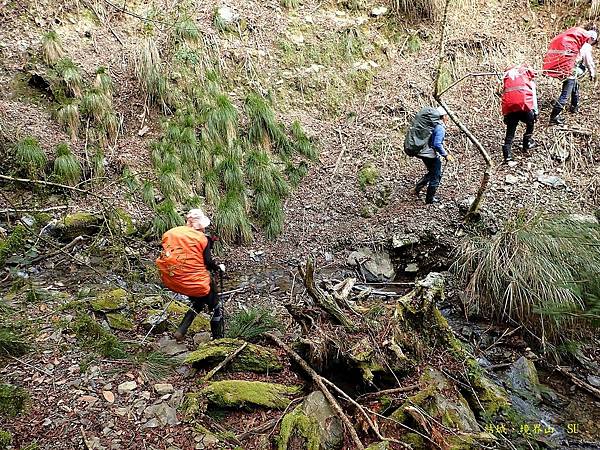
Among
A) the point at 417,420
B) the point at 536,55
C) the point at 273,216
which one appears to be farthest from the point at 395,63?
the point at 417,420

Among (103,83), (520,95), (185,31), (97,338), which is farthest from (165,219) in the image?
(520,95)

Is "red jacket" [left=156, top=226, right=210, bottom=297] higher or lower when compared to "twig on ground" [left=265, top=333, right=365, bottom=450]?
higher

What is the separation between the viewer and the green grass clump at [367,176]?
28.2 ft

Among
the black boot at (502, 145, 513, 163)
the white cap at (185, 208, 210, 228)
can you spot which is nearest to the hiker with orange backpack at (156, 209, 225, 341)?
the white cap at (185, 208, 210, 228)

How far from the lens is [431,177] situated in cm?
790

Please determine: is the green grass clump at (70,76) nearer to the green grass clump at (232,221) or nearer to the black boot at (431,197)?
the green grass clump at (232,221)

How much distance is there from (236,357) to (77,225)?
11.3ft

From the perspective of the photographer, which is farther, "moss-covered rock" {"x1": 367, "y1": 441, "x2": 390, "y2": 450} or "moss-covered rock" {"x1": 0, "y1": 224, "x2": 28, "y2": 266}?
"moss-covered rock" {"x1": 0, "y1": 224, "x2": 28, "y2": 266}

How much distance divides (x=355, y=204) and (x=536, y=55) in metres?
5.58

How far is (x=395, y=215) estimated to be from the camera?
804 centimetres

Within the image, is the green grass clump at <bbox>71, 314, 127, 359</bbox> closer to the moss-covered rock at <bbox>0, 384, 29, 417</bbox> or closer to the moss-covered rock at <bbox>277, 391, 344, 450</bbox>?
the moss-covered rock at <bbox>0, 384, 29, 417</bbox>

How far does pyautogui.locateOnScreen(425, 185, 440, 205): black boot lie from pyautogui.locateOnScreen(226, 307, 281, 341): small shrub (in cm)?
391

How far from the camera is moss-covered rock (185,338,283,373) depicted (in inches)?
172

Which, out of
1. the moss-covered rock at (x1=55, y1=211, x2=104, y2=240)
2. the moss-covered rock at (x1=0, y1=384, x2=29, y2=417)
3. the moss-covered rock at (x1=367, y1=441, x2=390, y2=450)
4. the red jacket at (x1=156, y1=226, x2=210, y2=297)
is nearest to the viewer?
the moss-covered rock at (x1=367, y1=441, x2=390, y2=450)
